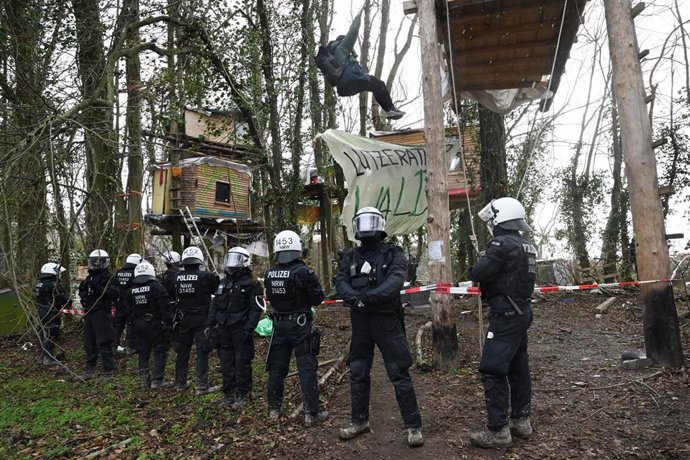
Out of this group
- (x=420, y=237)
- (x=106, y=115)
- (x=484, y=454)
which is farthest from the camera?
(x=420, y=237)

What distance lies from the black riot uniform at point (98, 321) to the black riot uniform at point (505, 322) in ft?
21.7

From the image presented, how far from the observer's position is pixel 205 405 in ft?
21.5

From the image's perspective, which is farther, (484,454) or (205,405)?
(205,405)

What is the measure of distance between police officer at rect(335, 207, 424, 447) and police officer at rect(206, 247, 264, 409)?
6.25 feet

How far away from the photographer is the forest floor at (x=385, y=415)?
4.41 metres

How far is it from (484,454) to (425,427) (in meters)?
0.79

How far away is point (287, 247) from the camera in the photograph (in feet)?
18.6

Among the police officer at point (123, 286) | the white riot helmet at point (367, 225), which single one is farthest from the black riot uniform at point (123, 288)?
the white riot helmet at point (367, 225)

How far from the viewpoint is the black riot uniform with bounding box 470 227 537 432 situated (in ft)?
14.0

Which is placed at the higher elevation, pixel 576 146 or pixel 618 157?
pixel 576 146

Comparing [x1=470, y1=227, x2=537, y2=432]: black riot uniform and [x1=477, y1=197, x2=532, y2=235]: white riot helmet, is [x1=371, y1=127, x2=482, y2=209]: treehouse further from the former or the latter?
[x1=470, y1=227, x2=537, y2=432]: black riot uniform

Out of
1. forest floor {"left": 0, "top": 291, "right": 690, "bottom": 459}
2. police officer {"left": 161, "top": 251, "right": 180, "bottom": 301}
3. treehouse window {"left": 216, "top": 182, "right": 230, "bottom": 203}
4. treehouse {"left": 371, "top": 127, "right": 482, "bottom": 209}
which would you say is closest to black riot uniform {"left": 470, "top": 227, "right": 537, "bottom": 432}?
forest floor {"left": 0, "top": 291, "right": 690, "bottom": 459}

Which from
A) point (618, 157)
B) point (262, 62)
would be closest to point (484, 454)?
point (262, 62)

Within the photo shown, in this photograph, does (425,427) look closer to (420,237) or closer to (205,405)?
(205,405)
